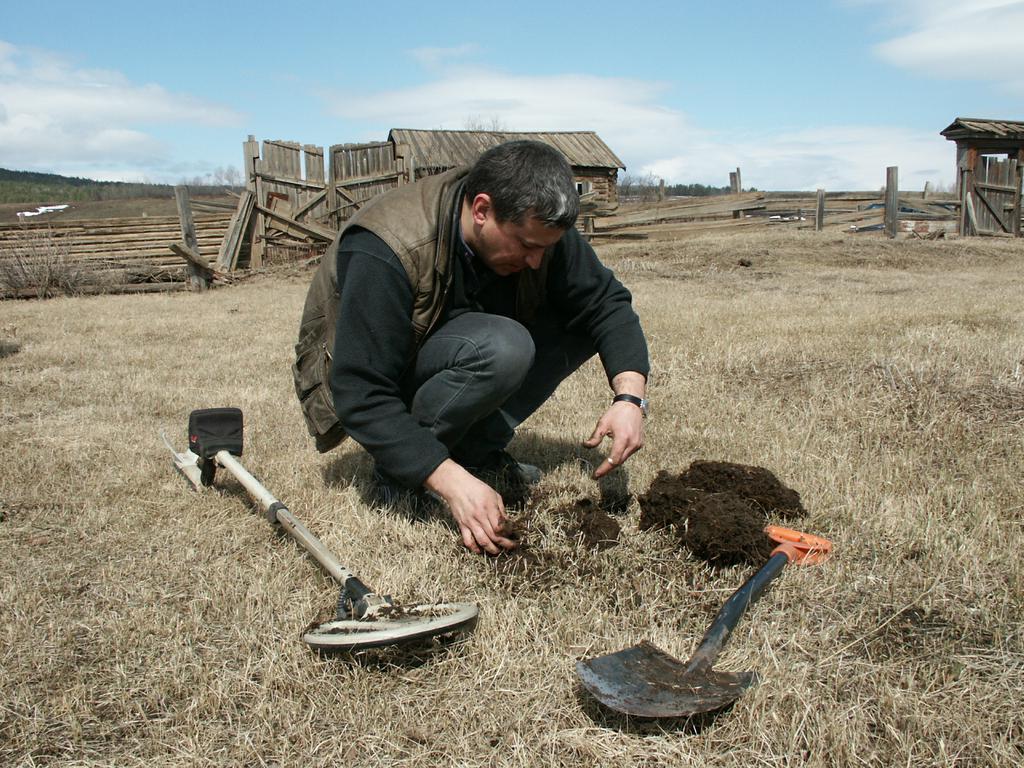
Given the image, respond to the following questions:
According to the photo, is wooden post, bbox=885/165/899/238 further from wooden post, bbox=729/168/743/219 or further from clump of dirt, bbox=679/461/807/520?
clump of dirt, bbox=679/461/807/520

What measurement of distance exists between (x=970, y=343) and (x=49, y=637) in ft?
18.8

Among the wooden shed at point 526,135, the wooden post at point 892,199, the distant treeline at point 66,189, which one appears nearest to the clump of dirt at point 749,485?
the wooden post at point 892,199

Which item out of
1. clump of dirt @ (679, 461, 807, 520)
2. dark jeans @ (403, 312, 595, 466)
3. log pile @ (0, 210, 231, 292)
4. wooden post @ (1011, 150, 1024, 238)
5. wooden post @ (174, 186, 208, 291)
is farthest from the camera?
wooden post @ (1011, 150, 1024, 238)

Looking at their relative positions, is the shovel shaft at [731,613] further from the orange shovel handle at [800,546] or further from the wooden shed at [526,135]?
the wooden shed at [526,135]

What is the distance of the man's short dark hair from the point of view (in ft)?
8.30

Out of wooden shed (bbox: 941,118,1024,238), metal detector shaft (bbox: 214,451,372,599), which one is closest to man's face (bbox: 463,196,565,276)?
metal detector shaft (bbox: 214,451,372,599)

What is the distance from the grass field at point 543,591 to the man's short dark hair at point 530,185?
3.80 ft

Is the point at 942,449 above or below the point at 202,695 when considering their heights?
above

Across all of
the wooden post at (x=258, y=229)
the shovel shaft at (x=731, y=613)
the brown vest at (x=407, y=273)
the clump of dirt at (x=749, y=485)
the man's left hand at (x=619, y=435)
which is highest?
the wooden post at (x=258, y=229)

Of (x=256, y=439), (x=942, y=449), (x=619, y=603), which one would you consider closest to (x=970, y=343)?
(x=942, y=449)

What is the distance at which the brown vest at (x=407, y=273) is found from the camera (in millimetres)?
2781

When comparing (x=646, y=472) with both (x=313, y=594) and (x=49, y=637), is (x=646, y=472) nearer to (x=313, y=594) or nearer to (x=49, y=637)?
(x=313, y=594)

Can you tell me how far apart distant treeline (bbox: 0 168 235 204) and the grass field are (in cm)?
5148

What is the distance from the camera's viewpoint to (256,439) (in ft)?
14.3
